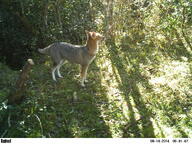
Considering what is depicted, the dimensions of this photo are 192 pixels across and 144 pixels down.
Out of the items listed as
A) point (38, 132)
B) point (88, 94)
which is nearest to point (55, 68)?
point (88, 94)

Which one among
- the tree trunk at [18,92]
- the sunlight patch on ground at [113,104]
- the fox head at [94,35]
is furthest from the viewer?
the fox head at [94,35]

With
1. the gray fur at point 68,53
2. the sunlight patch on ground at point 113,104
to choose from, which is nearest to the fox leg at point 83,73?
the gray fur at point 68,53

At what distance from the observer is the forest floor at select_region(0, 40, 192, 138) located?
7.28m

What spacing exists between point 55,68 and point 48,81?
41 cm

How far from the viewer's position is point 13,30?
10773mm

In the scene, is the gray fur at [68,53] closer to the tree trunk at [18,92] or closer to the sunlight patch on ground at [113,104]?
the sunlight patch on ground at [113,104]

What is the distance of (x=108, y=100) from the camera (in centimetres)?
855

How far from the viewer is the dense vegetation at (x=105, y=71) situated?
7.42 m

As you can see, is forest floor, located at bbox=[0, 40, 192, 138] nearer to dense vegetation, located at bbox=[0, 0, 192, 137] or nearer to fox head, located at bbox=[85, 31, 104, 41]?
dense vegetation, located at bbox=[0, 0, 192, 137]

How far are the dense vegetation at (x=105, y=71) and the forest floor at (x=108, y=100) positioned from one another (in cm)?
2

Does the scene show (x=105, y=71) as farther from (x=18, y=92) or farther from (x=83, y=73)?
(x=18, y=92)

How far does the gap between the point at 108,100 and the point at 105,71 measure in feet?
5.48

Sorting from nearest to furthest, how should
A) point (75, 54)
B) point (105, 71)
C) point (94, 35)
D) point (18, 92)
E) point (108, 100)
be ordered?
point (18, 92) → point (94, 35) → point (108, 100) → point (75, 54) → point (105, 71)

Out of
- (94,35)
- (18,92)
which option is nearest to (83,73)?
(94,35)
